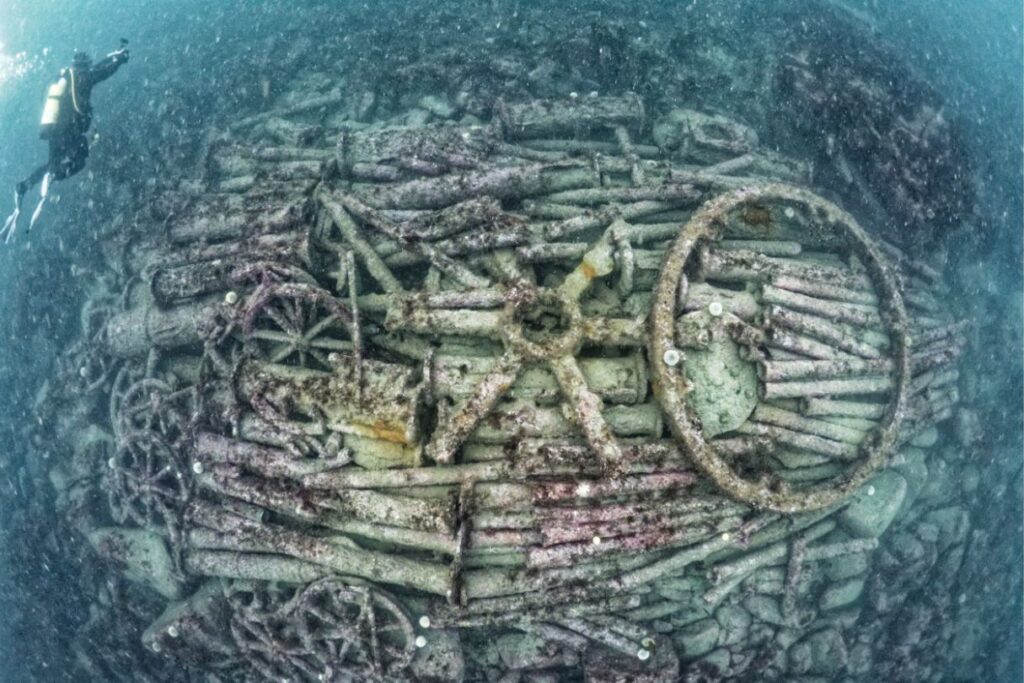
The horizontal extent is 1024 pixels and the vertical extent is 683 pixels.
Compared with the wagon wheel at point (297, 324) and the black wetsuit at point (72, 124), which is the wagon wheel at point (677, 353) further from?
the black wetsuit at point (72, 124)

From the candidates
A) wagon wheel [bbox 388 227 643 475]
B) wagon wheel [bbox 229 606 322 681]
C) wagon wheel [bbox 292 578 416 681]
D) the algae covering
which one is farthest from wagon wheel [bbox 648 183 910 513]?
wagon wheel [bbox 229 606 322 681]

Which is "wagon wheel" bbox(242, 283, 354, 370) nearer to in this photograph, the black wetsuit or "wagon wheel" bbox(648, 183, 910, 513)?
"wagon wheel" bbox(648, 183, 910, 513)

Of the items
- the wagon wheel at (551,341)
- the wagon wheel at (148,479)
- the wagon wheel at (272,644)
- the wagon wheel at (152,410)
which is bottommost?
the wagon wheel at (272,644)

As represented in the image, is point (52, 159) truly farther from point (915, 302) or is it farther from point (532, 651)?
point (915, 302)

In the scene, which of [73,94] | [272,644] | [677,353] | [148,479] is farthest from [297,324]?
[73,94]

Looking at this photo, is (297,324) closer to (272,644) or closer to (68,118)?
(272,644)

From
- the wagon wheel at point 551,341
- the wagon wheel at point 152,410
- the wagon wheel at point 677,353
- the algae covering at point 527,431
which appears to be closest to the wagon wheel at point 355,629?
the algae covering at point 527,431
